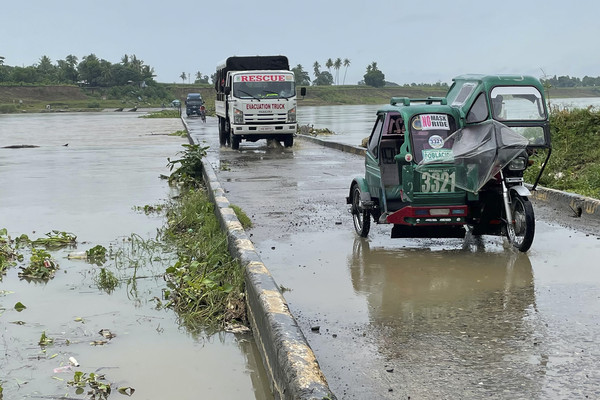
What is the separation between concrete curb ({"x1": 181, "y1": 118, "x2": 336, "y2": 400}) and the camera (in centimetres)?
390

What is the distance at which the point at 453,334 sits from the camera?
17.5 feet

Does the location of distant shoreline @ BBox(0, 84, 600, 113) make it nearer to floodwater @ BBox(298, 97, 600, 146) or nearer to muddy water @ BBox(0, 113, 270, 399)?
floodwater @ BBox(298, 97, 600, 146)

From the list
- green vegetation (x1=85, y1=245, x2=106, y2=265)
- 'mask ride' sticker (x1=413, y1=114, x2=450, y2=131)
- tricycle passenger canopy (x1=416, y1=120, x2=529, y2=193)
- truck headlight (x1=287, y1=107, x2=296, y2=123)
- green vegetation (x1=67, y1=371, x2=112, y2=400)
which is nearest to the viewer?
green vegetation (x1=67, y1=371, x2=112, y2=400)

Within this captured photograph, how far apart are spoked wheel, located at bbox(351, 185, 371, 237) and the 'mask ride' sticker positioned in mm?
1273

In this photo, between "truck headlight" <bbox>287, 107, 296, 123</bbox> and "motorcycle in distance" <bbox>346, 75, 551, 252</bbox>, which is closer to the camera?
"motorcycle in distance" <bbox>346, 75, 551, 252</bbox>

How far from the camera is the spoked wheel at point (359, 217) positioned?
871cm

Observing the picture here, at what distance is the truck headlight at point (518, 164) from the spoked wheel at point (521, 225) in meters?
0.29

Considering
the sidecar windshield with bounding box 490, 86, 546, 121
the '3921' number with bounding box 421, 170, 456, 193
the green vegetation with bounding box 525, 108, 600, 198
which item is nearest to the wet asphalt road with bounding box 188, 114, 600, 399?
the '3921' number with bounding box 421, 170, 456, 193

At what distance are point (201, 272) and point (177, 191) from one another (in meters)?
7.36

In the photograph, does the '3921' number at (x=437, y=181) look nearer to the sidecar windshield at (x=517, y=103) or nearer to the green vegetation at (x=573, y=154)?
the sidecar windshield at (x=517, y=103)

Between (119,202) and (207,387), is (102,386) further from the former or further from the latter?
(119,202)

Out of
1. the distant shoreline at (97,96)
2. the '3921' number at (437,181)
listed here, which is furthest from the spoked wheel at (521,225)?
the distant shoreline at (97,96)

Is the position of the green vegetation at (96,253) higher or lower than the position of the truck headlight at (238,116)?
lower

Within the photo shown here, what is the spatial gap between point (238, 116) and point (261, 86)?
4.01 feet
